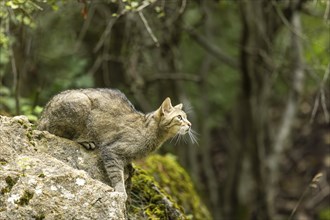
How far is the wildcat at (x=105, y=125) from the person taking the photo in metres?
7.50

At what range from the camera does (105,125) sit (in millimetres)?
7668

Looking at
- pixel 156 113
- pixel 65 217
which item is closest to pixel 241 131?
pixel 156 113

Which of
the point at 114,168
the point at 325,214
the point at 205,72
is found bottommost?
the point at 325,214

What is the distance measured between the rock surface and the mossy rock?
52.9 inches

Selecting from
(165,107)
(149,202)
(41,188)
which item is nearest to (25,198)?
(41,188)

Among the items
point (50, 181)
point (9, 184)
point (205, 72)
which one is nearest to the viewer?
point (9, 184)

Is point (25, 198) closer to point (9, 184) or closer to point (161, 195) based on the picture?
point (9, 184)

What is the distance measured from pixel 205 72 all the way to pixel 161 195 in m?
10.6

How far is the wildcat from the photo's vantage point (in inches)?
295

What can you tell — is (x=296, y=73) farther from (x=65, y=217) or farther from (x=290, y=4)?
(x=65, y=217)

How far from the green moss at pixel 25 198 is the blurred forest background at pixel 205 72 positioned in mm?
4547

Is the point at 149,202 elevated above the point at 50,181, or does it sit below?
below

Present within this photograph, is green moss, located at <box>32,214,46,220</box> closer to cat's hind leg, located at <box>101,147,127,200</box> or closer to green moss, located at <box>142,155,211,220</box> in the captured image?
cat's hind leg, located at <box>101,147,127,200</box>

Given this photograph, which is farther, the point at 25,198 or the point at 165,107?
the point at 165,107
